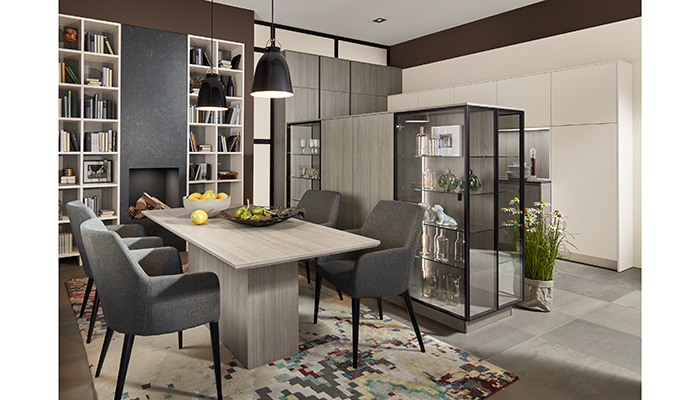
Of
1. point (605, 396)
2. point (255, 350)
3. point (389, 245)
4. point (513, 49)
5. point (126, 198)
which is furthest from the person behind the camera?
point (513, 49)

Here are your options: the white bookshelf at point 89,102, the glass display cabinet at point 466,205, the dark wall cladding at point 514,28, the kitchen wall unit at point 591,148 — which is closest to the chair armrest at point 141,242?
the glass display cabinet at point 466,205

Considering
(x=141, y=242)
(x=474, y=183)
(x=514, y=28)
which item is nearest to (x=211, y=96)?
(x=141, y=242)

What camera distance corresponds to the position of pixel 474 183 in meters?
2.96

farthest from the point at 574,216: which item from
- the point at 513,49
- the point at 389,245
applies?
the point at 389,245

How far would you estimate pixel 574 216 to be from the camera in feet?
16.2

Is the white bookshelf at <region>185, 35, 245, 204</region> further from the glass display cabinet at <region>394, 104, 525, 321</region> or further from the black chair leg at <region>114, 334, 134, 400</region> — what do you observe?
the black chair leg at <region>114, 334, 134, 400</region>

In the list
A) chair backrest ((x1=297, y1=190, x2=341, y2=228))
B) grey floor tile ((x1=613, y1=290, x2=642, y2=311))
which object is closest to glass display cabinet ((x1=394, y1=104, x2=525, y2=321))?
chair backrest ((x1=297, y1=190, x2=341, y2=228))

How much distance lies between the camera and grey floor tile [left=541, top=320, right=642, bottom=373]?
2.59m

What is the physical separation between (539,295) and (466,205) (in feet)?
3.54
